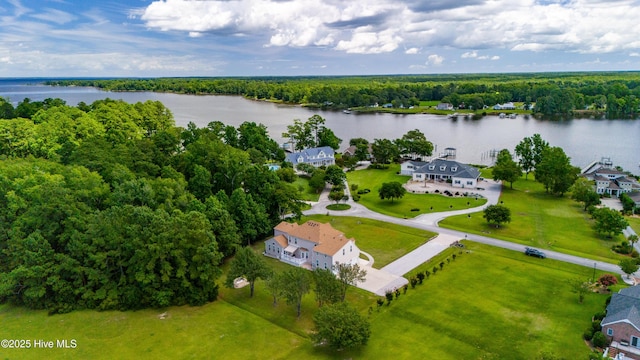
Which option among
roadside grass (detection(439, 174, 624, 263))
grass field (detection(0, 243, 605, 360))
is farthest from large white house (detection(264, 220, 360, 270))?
roadside grass (detection(439, 174, 624, 263))

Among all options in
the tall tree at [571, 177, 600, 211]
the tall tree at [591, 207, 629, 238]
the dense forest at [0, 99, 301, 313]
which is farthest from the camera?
the tall tree at [571, 177, 600, 211]

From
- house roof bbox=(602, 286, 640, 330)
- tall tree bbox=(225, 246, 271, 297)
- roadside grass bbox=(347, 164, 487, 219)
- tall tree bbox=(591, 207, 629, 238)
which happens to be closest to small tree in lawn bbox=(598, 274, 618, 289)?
house roof bbox=(602, 286, 640, 330)

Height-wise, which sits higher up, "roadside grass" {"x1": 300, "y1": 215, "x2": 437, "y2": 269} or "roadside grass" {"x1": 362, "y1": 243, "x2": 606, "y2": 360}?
"roadside grass" {"x1": 300, "y1": 215, "x2": 437, "y2": 269}

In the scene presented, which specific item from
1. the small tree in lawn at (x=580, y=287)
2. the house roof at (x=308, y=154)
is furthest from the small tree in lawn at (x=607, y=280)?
the house roof at (x=308, y=154)

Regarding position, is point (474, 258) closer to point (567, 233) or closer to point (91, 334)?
point (567, 233)

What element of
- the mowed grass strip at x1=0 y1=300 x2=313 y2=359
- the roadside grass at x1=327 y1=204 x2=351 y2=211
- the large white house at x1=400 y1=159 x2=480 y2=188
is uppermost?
the large white house at x1=400 y1=159 x2=480 y2=188

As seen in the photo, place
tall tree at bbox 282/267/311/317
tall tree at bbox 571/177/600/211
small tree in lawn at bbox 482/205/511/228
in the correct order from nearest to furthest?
tall tree at bbox 282/267/311/317, small tree in lawn at bbox 482/205/511/228, tall tree at bbox 571/177/600/211

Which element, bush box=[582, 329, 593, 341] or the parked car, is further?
the parked car

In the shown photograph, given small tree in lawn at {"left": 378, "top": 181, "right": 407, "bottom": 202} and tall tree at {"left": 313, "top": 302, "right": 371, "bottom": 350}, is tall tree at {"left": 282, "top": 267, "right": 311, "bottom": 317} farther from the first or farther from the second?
small tree in lawn at {"left": 378, "top": 181, "right": 407, "bottom": 202}

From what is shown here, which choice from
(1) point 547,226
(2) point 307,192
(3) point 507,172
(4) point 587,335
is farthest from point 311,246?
(3) point 507,172
